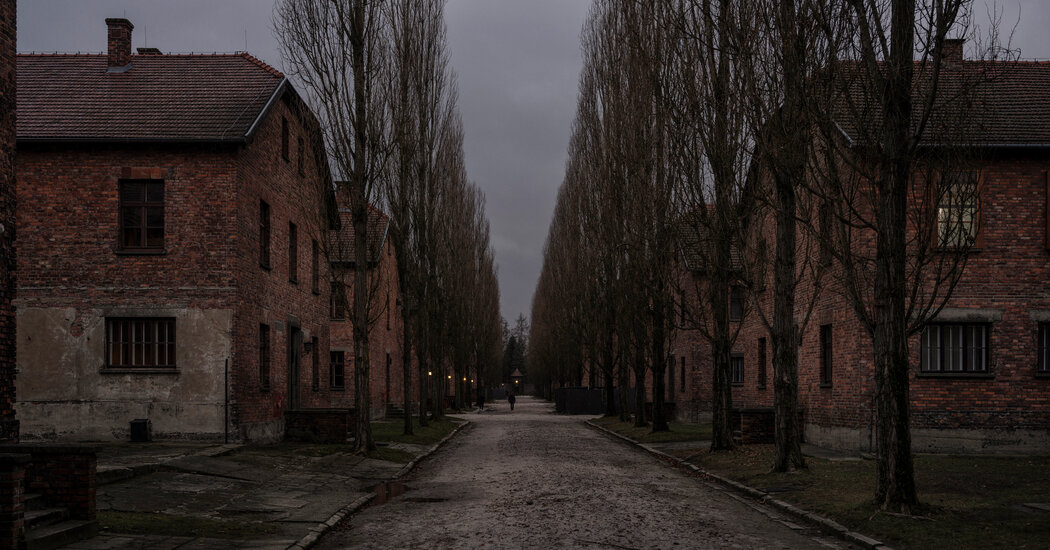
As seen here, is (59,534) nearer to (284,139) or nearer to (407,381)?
(284,139)

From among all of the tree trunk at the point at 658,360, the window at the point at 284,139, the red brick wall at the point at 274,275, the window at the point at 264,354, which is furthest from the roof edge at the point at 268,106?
the tree trunk at the point at 658,360

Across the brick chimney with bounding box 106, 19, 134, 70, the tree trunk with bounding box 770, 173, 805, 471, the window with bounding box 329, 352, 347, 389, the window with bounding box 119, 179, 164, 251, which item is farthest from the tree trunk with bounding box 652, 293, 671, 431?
the window with bounding box 329, 352, 347, 389

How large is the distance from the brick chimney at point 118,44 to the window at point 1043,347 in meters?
23.5

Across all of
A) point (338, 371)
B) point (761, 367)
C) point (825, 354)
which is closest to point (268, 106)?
point (825, 354)

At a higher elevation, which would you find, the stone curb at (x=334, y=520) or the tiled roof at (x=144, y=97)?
the tiled roof at (x=144, y=97)

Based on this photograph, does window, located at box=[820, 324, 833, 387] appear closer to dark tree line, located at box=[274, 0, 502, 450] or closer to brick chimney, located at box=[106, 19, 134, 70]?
dark tree line, located at box=[274, 0, 502, 450]

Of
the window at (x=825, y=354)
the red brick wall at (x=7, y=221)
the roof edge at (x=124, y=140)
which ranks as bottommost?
the window at (x=825, y=354)

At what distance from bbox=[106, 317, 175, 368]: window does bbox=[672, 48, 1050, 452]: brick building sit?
15.2 m

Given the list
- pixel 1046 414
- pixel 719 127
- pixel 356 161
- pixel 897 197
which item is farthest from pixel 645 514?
pixel 1046 414

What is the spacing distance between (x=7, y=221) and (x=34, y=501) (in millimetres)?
3741

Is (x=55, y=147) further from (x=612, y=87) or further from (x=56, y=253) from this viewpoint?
(x=612, y=87)

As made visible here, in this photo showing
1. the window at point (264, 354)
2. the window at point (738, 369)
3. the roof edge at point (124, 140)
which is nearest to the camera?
the roof edge at point (124, 140)

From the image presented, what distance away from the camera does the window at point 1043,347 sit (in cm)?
2073

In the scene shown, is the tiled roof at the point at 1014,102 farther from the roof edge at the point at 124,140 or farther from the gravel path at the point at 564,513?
the roof edge at the point at 124,140
